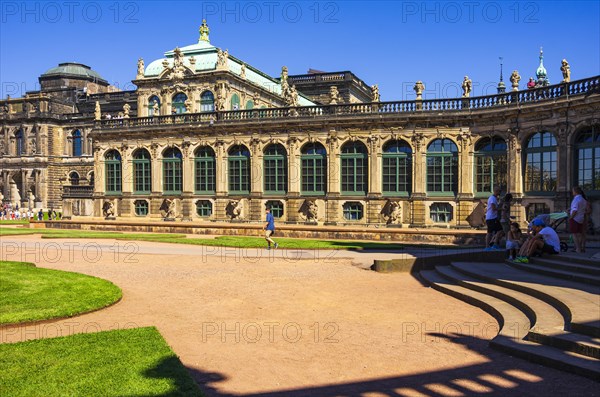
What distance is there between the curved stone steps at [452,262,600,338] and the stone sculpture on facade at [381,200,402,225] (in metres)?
20.0

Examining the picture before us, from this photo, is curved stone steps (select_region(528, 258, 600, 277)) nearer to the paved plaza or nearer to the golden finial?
the paved plaza

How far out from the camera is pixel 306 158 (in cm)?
3900

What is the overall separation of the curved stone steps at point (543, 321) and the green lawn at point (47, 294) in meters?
Result: 9.13

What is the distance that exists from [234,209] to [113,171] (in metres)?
13.3

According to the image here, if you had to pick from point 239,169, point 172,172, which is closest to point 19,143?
point 172,172

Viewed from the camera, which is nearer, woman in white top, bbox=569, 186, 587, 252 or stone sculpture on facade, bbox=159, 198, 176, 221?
→ woman in white top, bbox=569, 186, 587, 252

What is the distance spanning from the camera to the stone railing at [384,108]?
97.7 ft

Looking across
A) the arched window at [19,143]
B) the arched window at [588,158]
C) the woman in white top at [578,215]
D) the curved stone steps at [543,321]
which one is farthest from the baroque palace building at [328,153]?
the arched window at [19,143]

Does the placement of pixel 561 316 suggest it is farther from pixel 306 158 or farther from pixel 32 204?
pixel 32 204

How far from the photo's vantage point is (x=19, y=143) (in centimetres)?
7550

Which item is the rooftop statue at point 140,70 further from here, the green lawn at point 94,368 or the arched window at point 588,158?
the green lawn at point 94,368

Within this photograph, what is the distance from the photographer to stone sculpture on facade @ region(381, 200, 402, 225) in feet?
118

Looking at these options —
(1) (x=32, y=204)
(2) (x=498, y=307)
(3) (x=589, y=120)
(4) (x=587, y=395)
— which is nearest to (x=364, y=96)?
(3) (x=589, y=120)

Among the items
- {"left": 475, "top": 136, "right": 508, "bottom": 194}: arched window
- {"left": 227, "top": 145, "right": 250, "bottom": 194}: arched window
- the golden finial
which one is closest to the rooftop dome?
the golden finial
